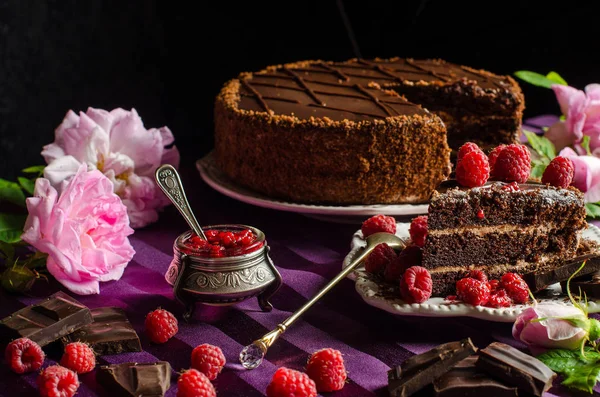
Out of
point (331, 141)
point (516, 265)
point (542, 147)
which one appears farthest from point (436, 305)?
point (542, 147)

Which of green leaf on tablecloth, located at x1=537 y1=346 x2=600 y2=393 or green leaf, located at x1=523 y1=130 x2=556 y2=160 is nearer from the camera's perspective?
green leaf on tablecloth, located at x1=537 y1=346 x2=600 y2=393

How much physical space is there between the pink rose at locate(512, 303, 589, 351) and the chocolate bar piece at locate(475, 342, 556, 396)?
14 centimetres

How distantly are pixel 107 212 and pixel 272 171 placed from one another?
0.82 meters

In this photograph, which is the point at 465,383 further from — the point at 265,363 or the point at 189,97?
the point at 189,97

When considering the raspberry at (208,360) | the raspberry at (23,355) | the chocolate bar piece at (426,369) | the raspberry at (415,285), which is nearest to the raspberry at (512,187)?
the raspberry at (415,285)

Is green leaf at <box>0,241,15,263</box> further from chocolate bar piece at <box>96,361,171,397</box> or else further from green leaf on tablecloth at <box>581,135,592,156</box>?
green leaf on tablecloth at <box>581,135,592,156</box>

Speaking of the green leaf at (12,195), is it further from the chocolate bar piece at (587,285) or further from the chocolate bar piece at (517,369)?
the chocolate bar piece at (587,285)

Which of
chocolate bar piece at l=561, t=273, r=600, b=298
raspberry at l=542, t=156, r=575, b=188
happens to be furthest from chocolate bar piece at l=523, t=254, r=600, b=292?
raspberry at l=542, t=156, r=575, b=188

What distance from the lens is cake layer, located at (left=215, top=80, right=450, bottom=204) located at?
307 centimetres

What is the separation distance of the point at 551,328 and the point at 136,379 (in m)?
1.08

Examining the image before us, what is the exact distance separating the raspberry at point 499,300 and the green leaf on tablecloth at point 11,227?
5.18 ft

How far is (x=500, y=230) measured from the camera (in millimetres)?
2492

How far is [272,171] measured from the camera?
10.5ft

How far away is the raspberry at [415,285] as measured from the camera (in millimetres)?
2254
